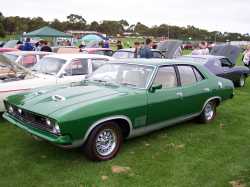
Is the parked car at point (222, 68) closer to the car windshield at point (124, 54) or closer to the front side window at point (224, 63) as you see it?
the front side window at point (224, 63)

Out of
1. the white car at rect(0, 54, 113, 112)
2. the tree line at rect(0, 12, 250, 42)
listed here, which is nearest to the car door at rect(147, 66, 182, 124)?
the white car at rect(0, 54, 113, 112)

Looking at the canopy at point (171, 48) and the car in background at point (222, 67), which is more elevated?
the canopy at point (171, 48)

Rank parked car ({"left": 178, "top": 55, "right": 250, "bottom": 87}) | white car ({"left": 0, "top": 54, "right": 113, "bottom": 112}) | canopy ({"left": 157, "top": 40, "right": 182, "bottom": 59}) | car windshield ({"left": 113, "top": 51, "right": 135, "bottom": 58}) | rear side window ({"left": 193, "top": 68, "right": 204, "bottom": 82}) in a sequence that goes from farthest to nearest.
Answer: canopy ({"left": 157, "top": 40, "right": 182, "bottom": 59})
car windshield ({"left": 113, "top": 51, "right": 135, "bottom": 58})
parked car ({"left": 178, "top": 55, "right": 250, "bottom": 87})
white car ({"left": 0, "top": 54, "right": 113, "bottom": 112})
rear side window ({"left": 193, "top": 68, "right": 204, "bottom": 82})

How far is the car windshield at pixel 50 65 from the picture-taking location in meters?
8.12

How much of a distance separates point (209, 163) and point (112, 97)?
1830 millimetres

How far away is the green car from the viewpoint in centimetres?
446

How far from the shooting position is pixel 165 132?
6480 mm

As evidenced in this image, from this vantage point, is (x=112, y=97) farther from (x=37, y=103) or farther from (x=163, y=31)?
(x=163, y=31)

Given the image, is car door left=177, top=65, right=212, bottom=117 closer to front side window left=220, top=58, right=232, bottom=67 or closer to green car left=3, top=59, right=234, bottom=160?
green car left=3, top=59, right=234, bottom=160

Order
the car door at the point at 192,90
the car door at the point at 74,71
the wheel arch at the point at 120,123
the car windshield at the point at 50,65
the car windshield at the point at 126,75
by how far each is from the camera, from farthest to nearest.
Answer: the car windshield at the point at 50,65, the car door at the point at 74,71, the car door at the point at 192,90, the car windshield at the point at 126,75, the wheel arch at the point at 120,123

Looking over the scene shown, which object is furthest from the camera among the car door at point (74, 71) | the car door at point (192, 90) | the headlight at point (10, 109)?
the car door at point (74, 71)

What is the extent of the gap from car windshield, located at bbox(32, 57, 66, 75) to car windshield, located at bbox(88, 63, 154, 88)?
88.4 inches

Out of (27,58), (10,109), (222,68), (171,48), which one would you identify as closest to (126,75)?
(10,109)

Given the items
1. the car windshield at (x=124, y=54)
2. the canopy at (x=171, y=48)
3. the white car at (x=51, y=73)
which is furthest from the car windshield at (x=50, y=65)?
the canopy at (x=171, y=48)
